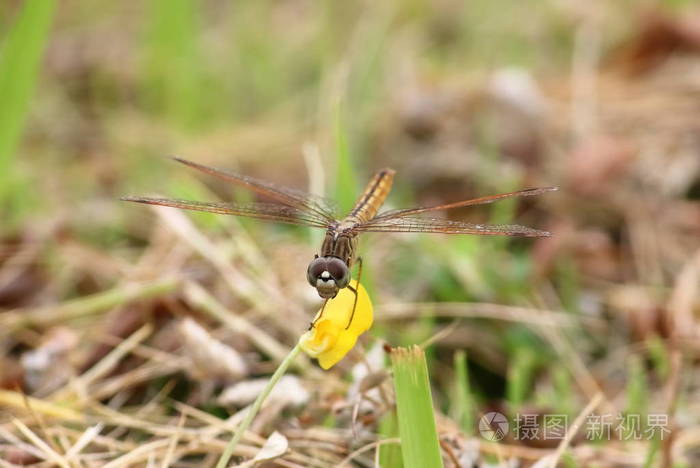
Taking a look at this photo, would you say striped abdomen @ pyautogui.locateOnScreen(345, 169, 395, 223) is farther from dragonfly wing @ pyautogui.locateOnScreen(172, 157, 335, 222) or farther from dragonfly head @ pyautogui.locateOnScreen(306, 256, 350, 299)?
dragonfly head @ pyautogui.locateOnScreen(306, 256, 350, 299)

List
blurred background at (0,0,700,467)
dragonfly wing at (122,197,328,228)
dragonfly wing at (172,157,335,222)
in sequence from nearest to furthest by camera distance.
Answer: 1. dragonfly wing at (122,197,328,228)
2. dragonfly wing at (172,157,335,222)
3. blurred background at (0,0,700,467)

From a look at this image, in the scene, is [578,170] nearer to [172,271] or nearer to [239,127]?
[172,271]

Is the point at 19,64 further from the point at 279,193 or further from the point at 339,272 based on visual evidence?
the point at 339,272

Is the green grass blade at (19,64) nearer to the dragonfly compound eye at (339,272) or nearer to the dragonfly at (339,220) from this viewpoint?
the dragonfly at (339,220)

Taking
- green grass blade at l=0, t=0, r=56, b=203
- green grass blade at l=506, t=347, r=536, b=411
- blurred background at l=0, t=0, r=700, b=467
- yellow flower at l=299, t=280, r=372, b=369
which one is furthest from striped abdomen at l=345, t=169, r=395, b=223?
green grass blade at l=0, t=0, r=56, b=203

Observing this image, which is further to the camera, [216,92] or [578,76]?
[216,92]

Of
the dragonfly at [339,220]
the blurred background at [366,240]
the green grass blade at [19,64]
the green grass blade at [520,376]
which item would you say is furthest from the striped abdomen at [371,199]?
the green grass blade at [19,64]

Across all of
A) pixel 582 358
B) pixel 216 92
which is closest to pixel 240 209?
pixel 582 358

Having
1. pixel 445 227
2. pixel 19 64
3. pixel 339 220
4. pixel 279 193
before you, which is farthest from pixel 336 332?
pixel 19 64
